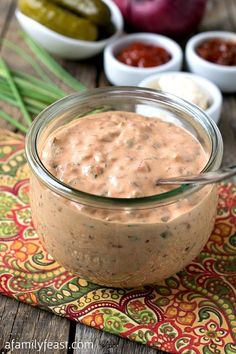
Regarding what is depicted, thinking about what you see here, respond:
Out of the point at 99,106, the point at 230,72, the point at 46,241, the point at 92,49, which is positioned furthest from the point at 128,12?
the point at 46,241

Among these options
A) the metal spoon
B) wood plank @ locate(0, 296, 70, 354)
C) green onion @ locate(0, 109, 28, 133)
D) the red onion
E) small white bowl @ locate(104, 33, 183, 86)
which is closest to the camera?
the metal spoon

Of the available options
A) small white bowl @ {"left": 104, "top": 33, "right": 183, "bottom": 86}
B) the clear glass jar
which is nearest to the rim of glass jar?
the clear glass jar

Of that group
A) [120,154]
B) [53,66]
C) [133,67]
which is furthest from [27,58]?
[120,154]

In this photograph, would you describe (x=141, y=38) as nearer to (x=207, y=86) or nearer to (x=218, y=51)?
(x=218, y=51)

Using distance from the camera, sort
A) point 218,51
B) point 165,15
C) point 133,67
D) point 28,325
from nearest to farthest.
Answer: point 28,325 → point 133,67 → point 218,51 → point 165,15

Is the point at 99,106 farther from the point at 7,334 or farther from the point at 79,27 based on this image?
the point at 79,27

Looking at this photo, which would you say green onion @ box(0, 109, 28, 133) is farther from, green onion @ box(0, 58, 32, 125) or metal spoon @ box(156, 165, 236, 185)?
metal spoon @ box(156, 165, 236, 185)
